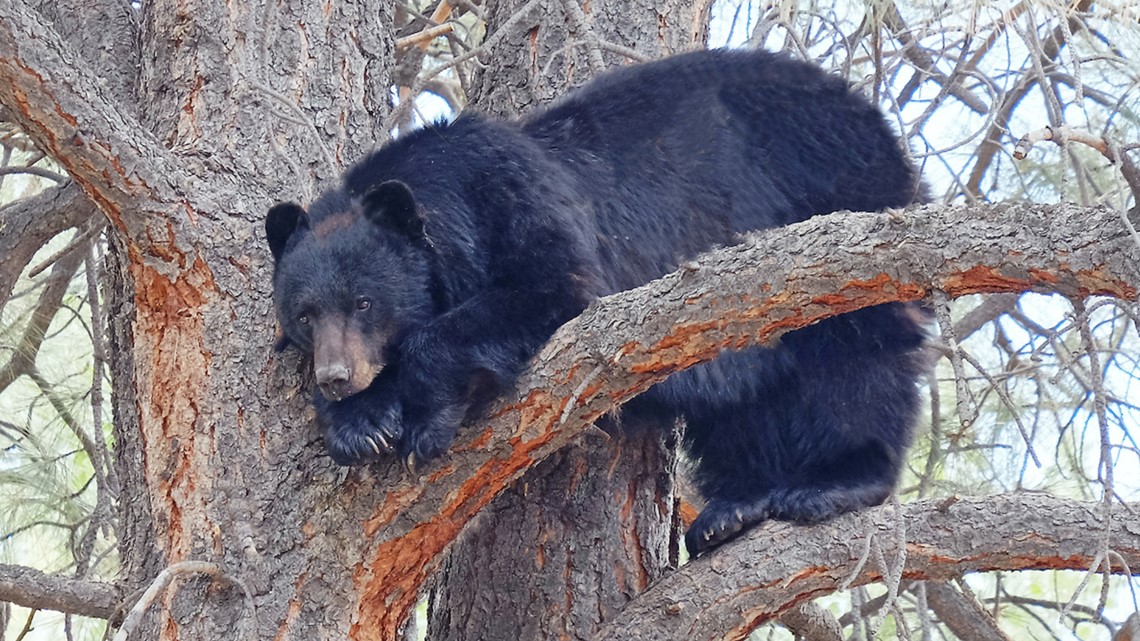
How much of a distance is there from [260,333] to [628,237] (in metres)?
1.21

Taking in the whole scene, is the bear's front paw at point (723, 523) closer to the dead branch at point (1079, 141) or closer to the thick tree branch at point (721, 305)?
the thick tree branch at point (721, 305)

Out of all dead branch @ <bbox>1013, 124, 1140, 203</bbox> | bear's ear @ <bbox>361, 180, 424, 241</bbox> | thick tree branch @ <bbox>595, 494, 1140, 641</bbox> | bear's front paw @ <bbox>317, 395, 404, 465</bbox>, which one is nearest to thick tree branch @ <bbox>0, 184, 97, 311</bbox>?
bear's ear @ <bbox>361, 180, 424, 241</bbox>

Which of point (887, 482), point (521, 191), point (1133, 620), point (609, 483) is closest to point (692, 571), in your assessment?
point (609, 483)

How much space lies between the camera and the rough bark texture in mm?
3838

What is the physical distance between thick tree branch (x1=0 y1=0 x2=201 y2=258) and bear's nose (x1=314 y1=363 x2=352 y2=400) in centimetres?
47

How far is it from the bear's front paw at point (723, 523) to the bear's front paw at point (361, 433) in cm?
111

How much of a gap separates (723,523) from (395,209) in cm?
131

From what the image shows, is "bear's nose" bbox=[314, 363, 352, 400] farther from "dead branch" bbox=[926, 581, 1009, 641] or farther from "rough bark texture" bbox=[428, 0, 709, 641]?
"dead branch" bbox=[926, 581, 1009, 641]

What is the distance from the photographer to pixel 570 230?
3.48 meters

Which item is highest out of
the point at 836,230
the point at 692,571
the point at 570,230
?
the point at 570,230

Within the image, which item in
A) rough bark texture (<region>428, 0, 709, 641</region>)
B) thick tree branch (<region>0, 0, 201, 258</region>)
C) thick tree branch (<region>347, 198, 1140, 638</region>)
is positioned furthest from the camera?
rough bark texture (<region>428, 0, 709, 641</region>)

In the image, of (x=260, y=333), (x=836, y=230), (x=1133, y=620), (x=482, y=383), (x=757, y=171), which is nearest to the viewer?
(x=836, y=230)

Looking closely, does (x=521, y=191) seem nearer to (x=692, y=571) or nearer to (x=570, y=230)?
(x=570, y=230)

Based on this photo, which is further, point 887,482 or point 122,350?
point 887,482
